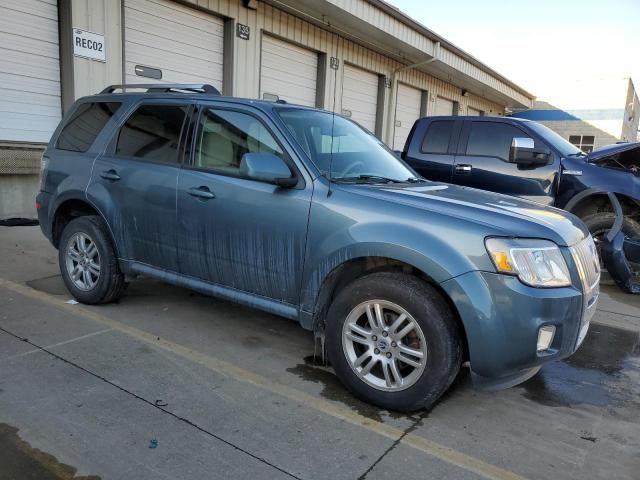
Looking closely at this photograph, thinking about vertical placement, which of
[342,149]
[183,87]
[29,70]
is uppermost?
[29,70]

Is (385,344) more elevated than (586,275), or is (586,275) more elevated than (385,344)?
(586,275)

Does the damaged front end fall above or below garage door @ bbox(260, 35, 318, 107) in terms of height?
below

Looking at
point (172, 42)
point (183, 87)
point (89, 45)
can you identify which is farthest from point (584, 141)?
point (183, 87)

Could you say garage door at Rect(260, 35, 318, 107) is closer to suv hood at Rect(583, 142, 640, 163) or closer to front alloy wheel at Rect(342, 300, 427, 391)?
suv hood at Rect(583, 142, 640, 163)

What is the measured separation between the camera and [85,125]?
15.6ft

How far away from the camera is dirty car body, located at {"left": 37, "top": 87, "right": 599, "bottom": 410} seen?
280 centimetres

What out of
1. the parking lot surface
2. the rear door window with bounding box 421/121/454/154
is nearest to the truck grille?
the parking lot surface

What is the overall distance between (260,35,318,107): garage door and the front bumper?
395 inches

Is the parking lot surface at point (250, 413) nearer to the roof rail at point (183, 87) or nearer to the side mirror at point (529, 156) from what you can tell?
the roof rail at point (183, 87)

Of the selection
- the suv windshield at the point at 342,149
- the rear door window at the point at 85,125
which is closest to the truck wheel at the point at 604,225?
the suv windshield at the point at 342,149

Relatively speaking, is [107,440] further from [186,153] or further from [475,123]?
[475,123]

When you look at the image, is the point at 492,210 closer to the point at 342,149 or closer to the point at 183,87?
the point at 342,149

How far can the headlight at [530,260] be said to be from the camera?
2.74 m

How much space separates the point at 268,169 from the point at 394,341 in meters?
1.34
